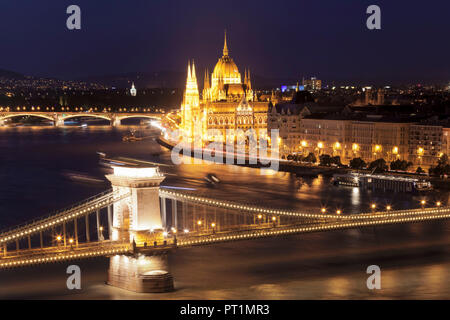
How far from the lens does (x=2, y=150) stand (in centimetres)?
3291

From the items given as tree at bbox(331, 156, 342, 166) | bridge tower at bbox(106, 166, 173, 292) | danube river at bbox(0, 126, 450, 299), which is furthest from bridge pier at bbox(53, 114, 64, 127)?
bridge tower at bbox(106, 166, 173, 292)

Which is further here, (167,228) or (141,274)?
(167,228)

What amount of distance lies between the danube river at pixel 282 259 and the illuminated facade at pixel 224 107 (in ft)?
56.2

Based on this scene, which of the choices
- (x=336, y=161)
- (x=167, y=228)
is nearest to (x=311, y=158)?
(x=336, y=161)

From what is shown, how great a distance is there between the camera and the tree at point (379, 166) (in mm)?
24844

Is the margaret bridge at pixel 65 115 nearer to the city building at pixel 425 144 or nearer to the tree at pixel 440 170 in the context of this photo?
the city building at pixel 425 144

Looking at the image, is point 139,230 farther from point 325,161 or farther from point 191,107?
point 191,107

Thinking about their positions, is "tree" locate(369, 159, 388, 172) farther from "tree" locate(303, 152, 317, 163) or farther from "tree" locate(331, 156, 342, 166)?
"tree" locate(303, 152, 317, 163)

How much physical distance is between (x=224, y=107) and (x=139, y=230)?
29660 millimetres

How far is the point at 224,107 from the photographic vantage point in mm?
40406

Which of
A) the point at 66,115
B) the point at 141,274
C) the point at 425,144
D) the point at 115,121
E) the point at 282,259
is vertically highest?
the point at 66,115

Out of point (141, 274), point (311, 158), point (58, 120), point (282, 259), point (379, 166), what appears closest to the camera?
point (141, 274)
